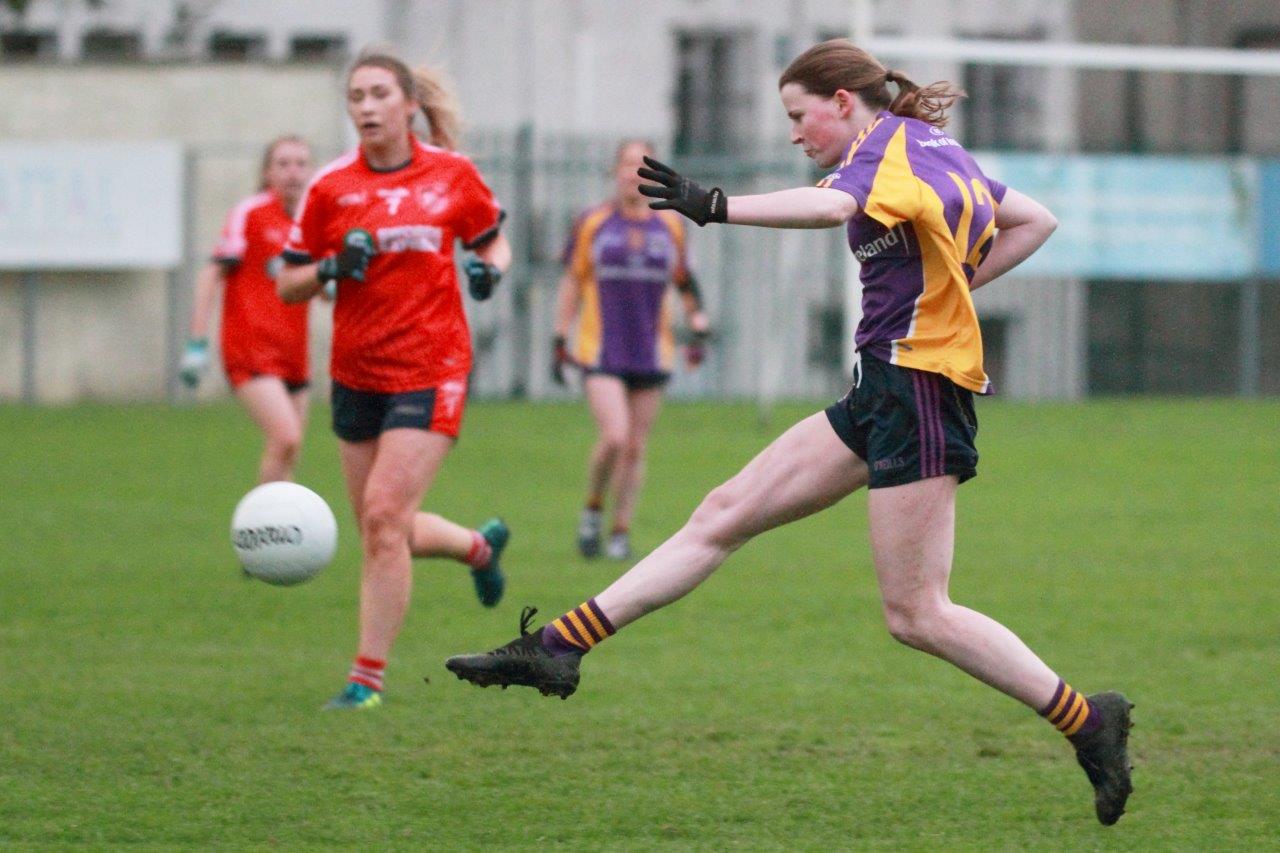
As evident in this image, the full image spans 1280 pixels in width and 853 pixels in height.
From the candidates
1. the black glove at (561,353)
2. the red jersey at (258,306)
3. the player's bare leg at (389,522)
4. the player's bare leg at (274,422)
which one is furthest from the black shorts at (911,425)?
the black glove at (561,353)

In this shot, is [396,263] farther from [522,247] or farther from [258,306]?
[522,247]

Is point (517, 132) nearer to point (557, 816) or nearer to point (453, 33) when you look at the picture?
point (453, 33)

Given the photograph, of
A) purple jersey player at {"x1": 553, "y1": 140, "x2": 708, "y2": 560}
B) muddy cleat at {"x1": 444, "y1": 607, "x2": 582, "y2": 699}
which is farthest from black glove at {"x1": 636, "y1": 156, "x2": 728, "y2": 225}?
purple jersey player at {"x1": 553, "y1": 140, "x2": 708, "y2": 560}

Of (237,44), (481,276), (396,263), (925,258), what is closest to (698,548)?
(925,258)

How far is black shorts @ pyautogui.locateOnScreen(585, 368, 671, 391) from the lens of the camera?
1181cm

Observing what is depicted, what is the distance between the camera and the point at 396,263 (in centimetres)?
730

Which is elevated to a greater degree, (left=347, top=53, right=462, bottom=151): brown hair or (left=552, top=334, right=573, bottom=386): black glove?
(left=347, top=53, right=462, bottom=151): brown hair

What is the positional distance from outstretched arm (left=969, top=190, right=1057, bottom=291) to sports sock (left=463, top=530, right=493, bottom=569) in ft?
9.96

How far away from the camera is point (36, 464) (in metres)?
17.3

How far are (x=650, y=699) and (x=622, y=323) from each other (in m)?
4.72

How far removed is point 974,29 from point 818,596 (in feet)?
75.0

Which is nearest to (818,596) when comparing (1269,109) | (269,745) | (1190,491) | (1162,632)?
(1162,632)

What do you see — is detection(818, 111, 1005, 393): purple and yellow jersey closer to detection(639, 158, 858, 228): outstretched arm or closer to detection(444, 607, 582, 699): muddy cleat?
detection(639, 158, 858, 228): outstretched arm

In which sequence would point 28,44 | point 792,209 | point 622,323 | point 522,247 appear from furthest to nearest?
1. point 28,44
2. point 522,247
3. point 622,323
4. point 792,209
